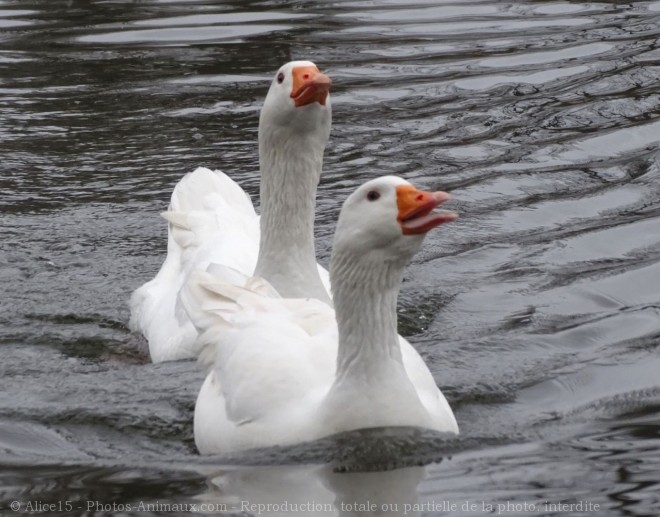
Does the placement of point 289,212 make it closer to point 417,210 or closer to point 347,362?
point 347,362

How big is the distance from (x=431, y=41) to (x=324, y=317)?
9864mm

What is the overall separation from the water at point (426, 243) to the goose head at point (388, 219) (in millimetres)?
975

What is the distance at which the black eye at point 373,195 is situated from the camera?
7457mm

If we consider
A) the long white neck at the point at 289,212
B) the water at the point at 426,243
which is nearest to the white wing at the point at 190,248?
the water at the point at 426,243

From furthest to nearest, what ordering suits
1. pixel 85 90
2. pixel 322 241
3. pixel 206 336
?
1. pixel 85 90
2. pixel 322 241
3. pixel 206 336

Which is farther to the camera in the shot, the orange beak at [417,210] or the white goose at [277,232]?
the white goose at [277,232]

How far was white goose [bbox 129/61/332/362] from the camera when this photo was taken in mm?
9266

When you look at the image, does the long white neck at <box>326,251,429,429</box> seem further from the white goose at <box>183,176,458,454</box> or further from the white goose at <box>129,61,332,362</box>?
the white goose at <box>129,61,332,362</box>

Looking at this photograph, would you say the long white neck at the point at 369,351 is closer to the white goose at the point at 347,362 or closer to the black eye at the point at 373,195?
the white goose at the point at 347,362

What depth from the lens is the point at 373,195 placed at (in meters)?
7.47

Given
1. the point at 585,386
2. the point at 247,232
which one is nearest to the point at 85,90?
the point at 247,232

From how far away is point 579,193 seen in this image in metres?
12.8

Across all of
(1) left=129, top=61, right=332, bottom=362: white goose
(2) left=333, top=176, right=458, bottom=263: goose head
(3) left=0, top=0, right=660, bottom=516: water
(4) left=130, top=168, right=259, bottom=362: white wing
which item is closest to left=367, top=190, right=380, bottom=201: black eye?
(2) left=333, top=176, right=458, bottom=263: goose head

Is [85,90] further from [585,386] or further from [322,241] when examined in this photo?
[585,386]
